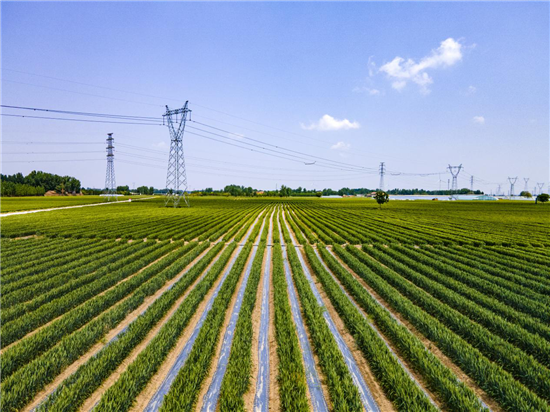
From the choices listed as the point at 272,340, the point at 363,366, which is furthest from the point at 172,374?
the point at 363,366

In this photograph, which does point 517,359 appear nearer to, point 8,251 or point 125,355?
point 125,355

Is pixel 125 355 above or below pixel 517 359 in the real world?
below

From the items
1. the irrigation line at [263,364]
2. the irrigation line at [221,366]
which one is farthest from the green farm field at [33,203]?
the irrigation line at [263,364]

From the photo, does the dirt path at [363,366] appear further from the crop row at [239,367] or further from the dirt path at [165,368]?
the dirt path at [165,368]

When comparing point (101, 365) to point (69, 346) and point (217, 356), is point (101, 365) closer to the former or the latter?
point (69, 346)

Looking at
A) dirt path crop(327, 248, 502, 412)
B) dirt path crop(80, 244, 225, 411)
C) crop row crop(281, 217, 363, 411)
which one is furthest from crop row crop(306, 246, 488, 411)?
dirt path crop(80, 244, 225, 411)

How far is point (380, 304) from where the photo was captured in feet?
33.6

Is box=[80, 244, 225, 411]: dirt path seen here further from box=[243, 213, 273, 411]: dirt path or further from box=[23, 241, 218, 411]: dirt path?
box=[243, 213, 273, 411]: dirt path

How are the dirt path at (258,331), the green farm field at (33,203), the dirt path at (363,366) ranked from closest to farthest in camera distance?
1. the dirt path at (363,366)
2. the dirt path at (258,331)
3. the green farm field at (33,203)

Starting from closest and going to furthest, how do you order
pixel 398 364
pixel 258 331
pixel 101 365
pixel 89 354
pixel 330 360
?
1. pixel 101 365
2. pixel 398 364
3. pixel 330 360
4. pixel 89 354
5. pixel 258 331

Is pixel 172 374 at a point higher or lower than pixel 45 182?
lower

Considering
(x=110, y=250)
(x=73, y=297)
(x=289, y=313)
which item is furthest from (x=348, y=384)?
(x=110, y=250)

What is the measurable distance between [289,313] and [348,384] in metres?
3.61

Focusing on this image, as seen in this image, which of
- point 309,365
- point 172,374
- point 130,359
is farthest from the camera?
point 130,359
